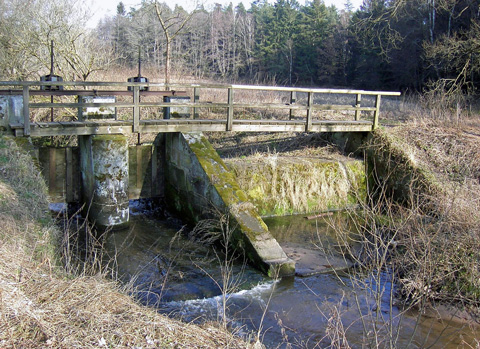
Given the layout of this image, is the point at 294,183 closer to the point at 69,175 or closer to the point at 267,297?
the point at 267,297

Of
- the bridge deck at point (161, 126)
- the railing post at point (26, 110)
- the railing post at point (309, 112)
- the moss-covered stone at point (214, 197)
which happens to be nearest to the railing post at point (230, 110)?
the bridge deck at point (161, 126)

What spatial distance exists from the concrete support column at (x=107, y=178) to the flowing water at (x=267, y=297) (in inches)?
18.4

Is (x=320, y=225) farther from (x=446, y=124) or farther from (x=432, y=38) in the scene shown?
(x=432, y=38)

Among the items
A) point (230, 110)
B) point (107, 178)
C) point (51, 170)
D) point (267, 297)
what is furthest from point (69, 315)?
point (230, 110)

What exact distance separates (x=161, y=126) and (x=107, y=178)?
1.59m

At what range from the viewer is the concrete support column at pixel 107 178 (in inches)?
363

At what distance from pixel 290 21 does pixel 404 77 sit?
20.8 m

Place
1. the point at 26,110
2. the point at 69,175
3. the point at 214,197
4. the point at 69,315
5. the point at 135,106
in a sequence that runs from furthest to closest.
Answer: the point at 69,175 → the point at 135,106 → the point at 214,197 → the point at 26,110 → the point at 69,315

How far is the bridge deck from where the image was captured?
8.85m

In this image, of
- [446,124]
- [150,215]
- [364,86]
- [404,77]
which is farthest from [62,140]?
[364,86]

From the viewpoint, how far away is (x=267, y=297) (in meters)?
6.82

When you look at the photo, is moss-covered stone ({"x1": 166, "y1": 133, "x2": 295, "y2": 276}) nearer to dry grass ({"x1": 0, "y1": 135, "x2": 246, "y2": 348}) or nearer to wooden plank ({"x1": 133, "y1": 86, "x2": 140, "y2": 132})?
wooden plank ({"x1": 133, "y1": 86, "x2": 140, "y2": 132})

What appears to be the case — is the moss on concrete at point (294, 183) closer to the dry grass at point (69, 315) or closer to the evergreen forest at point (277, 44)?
the evergreen forest at point (277, 44)

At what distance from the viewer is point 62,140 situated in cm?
A: 1328
